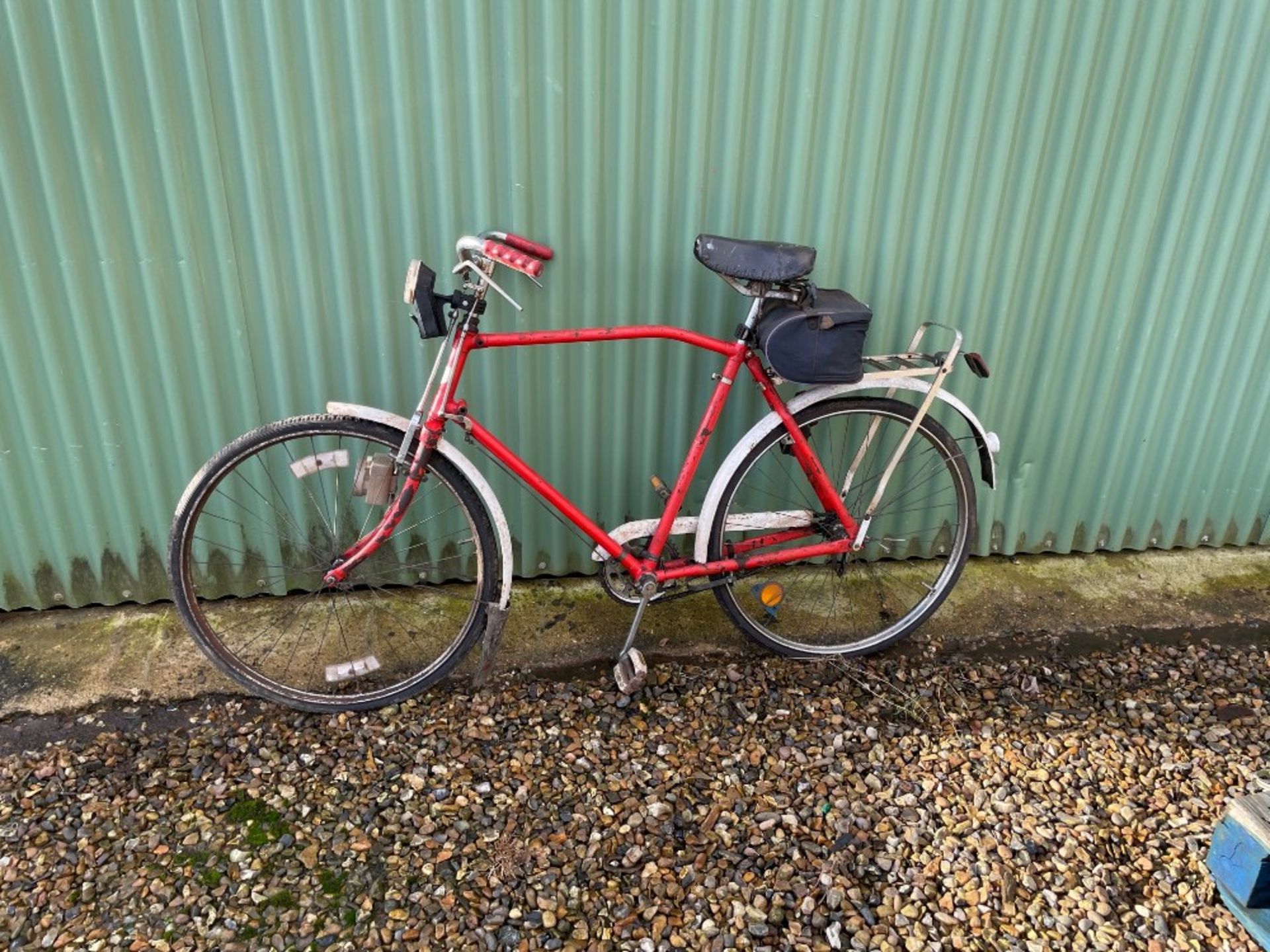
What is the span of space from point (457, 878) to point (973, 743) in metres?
1.77

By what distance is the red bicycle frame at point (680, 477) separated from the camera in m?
2.91

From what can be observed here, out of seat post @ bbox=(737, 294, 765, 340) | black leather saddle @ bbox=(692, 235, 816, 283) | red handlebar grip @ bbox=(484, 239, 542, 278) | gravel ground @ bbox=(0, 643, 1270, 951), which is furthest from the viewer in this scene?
seat post @ bbox=(737, 294, 765, 340)

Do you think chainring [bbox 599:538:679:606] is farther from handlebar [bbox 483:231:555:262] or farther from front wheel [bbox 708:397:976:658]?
handlebar [bbox 483:231:555:262]

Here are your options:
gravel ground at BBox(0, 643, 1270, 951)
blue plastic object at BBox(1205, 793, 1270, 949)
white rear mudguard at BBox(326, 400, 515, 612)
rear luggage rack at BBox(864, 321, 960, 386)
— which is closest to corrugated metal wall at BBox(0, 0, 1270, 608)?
rear luggage rack at BBox(864, 321, 960, 386)

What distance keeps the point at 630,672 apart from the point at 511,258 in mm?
1506

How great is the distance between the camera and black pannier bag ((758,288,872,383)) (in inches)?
115

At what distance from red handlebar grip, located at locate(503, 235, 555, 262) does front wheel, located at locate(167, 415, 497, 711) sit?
2.62ft

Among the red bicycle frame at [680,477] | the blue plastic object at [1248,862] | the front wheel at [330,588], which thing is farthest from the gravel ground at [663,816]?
the red bicycle frame at [680,477]

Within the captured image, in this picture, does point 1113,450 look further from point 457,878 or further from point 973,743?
point 457,878

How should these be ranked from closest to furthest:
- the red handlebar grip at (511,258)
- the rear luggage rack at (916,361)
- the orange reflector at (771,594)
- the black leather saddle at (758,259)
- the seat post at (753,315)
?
the red handlebar grip at (511,258), the black leather saddle at (758,259), the seat post at (753,315), the rear luggage rack at (916,361), the orange reflector at (771,594)

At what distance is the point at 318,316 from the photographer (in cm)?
320

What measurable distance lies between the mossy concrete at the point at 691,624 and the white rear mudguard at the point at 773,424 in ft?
1.72

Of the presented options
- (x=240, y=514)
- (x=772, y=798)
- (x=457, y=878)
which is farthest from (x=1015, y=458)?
(x=240, y=514)

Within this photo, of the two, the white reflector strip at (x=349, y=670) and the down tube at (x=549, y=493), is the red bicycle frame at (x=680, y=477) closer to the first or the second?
the down tube at (x=549, y=493)
